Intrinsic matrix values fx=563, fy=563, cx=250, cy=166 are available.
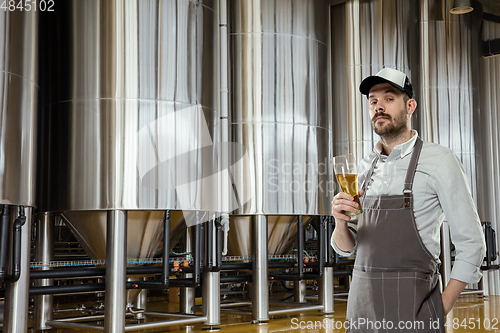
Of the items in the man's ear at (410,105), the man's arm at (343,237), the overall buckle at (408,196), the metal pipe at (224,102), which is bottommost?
the man's arm at (343,237)

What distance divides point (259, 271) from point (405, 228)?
4676mm

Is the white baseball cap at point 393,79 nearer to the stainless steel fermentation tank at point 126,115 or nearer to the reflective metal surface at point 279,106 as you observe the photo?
the stainless steel fermentation tank at point 126,115

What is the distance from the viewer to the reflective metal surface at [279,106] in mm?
6762

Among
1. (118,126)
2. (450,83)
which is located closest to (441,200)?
(118,126)

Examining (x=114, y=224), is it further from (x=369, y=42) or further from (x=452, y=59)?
(x=452, y=59)

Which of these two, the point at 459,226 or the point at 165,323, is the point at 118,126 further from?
the point at 459,226

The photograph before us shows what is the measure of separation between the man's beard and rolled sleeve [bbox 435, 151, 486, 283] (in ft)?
0.63

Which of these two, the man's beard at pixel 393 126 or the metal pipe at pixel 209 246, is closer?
the man's beard at pixel 393 126

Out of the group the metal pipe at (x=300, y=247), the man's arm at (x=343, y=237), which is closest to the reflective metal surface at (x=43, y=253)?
the metal pipe at (x=300, y=247)

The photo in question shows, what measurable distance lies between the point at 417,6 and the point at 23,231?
7387mm

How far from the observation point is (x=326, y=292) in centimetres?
721

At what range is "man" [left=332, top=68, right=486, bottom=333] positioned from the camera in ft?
6.51

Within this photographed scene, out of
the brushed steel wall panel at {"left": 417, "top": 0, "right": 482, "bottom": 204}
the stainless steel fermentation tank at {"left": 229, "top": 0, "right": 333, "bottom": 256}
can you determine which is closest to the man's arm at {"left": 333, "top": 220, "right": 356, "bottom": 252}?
the stainless steel fermentation tank at {"left": 229, "top": 0, "right": 333, "bottom": 256}

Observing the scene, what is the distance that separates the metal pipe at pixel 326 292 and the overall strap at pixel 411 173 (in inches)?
210
